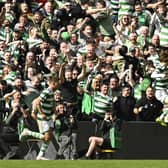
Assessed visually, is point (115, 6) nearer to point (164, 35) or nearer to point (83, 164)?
point (164, 35)

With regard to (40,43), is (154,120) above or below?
below

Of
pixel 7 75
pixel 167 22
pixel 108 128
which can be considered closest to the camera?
pixel 108 128

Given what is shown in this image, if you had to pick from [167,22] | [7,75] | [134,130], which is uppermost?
[167,22]

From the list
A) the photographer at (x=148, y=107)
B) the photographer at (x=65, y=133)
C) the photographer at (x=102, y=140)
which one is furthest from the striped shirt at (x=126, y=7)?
the photographer at (x=102, y=140)

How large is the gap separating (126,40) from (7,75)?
2.50 meters

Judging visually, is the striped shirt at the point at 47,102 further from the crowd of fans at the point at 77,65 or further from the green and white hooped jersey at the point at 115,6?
the green and white hooped jersey at the point at 115,6

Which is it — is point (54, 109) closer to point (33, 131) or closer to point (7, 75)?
point (33, 131)

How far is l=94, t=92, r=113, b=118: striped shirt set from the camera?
42.4 ft

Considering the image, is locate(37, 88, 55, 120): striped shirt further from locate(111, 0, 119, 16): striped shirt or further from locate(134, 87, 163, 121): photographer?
locate(111, 0, 119, 16): striped shirt

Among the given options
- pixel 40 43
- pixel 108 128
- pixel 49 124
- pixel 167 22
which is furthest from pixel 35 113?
pixel 167 22

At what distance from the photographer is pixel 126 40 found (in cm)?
1470

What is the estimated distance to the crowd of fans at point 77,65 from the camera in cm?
1288

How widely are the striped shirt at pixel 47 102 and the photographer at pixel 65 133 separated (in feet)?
0.43

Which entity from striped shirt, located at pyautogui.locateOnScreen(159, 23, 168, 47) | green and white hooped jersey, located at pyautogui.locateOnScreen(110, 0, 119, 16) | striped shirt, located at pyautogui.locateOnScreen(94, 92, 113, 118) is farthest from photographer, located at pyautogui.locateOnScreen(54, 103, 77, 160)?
green and white hooped jersey, located at pyautogui.locateOnScreen(110, 0, 119, 16)
